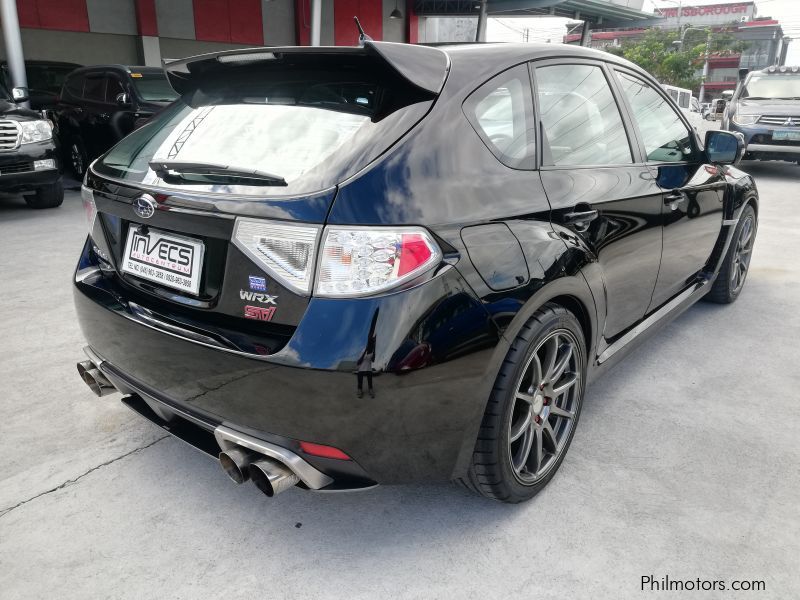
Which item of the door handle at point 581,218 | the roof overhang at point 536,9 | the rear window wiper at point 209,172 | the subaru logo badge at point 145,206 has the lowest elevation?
the door handle at point 581,218

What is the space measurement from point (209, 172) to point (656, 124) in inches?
88.0

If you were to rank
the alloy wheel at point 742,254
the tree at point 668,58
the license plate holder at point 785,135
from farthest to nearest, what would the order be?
the tree at point 668,58 < the license plate holder at point 785,135 < the alloy wheel at point 742,254

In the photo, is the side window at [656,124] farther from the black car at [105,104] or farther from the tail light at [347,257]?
the black car at [105,104]

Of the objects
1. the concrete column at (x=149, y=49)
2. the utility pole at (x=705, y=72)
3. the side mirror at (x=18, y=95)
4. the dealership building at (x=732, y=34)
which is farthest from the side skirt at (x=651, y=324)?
the dealership building at (x=732, y=34)

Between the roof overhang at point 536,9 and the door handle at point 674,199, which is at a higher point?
the roof overhang at point 536,9

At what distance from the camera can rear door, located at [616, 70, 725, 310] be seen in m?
2.90

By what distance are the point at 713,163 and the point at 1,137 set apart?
6.85 m

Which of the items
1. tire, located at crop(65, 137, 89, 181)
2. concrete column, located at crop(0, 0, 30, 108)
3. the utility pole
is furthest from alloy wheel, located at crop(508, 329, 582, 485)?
the utility pole

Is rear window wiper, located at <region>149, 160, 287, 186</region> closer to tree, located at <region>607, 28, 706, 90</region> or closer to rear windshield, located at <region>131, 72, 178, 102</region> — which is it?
rear windshield, located at <region>131, 72, 178, 102</region>

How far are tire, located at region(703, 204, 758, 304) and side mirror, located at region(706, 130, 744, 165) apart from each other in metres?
0.78

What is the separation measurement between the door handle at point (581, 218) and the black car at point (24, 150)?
6.69 metres

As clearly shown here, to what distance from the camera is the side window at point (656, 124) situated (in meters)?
2.89

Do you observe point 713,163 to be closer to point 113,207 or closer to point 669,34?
point 113,207

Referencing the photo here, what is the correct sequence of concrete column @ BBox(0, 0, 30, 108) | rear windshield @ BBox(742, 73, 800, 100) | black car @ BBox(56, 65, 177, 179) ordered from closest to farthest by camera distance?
black car @ BBox(56, 65, 177, 179), concrete column @ BBox(0, 0, 30, 108), rear windshield @ BBox(742, 73, 800, 100)
